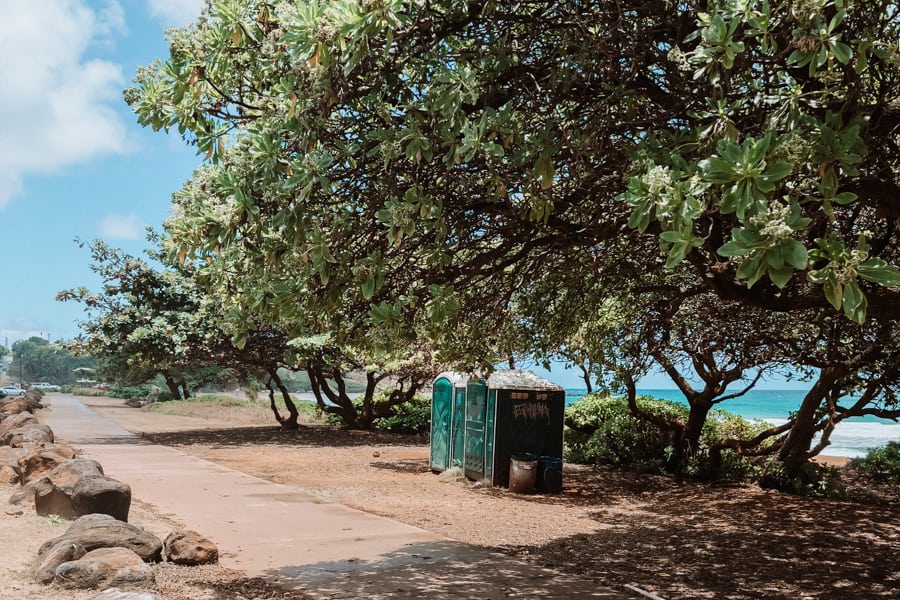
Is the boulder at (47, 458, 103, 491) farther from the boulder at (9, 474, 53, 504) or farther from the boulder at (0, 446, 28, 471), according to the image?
the boulder at (0, 446, 28, 471)

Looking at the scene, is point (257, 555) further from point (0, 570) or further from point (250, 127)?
point (250, 127)

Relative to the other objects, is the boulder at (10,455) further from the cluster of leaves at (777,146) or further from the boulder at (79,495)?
the cluster of leaves at (777,146)

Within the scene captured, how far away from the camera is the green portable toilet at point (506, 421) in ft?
52.7

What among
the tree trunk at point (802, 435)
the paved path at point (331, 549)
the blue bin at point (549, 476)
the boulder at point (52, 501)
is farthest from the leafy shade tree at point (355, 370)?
the boulder at point (52, 501)

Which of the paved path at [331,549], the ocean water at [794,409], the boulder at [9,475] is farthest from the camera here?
the ocean water at [794,409]

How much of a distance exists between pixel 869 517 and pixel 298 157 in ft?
39.9

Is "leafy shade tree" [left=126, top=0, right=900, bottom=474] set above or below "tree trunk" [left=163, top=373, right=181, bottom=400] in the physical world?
above

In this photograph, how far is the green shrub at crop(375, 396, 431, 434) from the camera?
30141 mm

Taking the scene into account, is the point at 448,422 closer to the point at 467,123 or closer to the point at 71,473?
the point at 71,473

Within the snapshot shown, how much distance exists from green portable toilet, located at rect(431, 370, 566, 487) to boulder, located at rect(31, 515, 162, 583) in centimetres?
874

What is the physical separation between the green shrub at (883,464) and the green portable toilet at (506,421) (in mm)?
7877

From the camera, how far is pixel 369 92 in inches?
234

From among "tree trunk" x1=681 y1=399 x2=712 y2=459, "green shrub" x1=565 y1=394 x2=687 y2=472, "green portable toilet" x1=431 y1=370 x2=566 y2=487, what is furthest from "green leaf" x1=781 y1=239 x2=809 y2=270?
"green shrub" x1=565 y1=394 x2=687 y2=472

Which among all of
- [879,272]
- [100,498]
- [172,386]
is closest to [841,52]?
[879,272]
